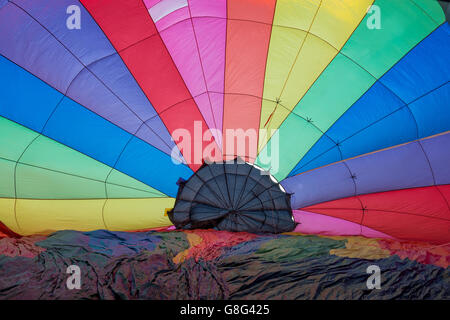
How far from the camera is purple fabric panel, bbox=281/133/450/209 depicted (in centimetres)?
347

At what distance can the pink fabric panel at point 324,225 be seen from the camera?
363cm

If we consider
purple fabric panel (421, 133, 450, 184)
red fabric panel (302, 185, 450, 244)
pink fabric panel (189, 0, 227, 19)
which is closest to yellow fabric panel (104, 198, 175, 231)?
red fabric panel (302, 185, 450, 244)

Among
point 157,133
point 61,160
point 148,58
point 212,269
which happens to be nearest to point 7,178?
point 61,160

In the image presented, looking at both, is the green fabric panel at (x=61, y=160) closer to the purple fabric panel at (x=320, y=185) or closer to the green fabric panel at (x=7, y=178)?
the green fabric panel at (x=7, y=178)

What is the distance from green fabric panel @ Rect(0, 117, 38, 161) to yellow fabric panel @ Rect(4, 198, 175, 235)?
1.51 ft

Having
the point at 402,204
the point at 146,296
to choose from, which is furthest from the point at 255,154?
the point at 146,296

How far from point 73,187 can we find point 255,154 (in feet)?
5.93

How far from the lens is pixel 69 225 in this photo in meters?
3.57

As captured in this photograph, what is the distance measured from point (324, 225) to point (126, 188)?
2002mm

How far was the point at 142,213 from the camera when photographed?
12.1 feet

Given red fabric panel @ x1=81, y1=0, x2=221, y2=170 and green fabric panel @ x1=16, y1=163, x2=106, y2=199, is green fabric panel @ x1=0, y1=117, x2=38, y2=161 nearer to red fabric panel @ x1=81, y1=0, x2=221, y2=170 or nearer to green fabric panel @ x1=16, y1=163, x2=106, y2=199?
green fabric panel @ x1=16, y1=163, x2=106, y2=199

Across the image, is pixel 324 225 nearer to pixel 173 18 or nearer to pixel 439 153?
pixel 439 153
